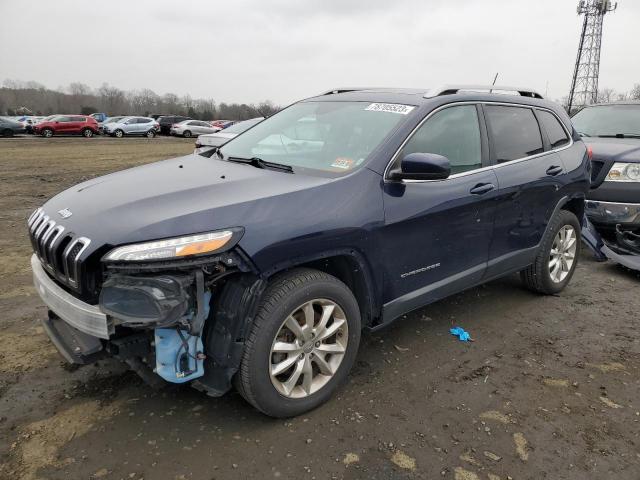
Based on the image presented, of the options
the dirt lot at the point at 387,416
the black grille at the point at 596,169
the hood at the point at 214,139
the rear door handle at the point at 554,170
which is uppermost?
the hood at the point at 214,139

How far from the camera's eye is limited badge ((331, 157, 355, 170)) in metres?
3.05

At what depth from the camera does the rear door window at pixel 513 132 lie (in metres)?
3.84

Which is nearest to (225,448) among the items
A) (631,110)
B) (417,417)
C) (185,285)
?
(185,285)

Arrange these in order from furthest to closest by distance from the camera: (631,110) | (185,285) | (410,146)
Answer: (631,110) → (410,146) → (185,285)

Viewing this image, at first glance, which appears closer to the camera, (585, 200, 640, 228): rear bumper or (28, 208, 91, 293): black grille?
(28, 208, 91, 293): black grille

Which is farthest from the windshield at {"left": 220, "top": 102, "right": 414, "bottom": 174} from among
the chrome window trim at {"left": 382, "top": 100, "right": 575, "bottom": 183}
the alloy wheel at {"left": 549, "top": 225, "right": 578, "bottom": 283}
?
the alloy wheel at {"left": 549, "top": 225, "right": 578, "bottom": 283}

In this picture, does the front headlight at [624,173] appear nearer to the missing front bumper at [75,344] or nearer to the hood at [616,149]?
the hood at [616,149]

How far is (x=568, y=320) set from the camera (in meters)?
4.26

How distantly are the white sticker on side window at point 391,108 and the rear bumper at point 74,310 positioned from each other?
2.22 m

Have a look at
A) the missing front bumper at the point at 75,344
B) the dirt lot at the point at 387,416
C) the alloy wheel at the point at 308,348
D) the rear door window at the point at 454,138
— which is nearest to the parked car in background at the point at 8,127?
the dirt lot at the point at 387,416

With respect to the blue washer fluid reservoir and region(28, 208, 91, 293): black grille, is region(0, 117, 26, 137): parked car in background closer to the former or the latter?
region(28, 208, 91, 293): black grille

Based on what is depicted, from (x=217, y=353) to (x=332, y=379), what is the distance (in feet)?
2.57

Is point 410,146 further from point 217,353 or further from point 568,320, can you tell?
point 568,320

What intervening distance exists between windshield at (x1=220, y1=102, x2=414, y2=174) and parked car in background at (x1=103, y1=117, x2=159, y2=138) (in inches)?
1299
